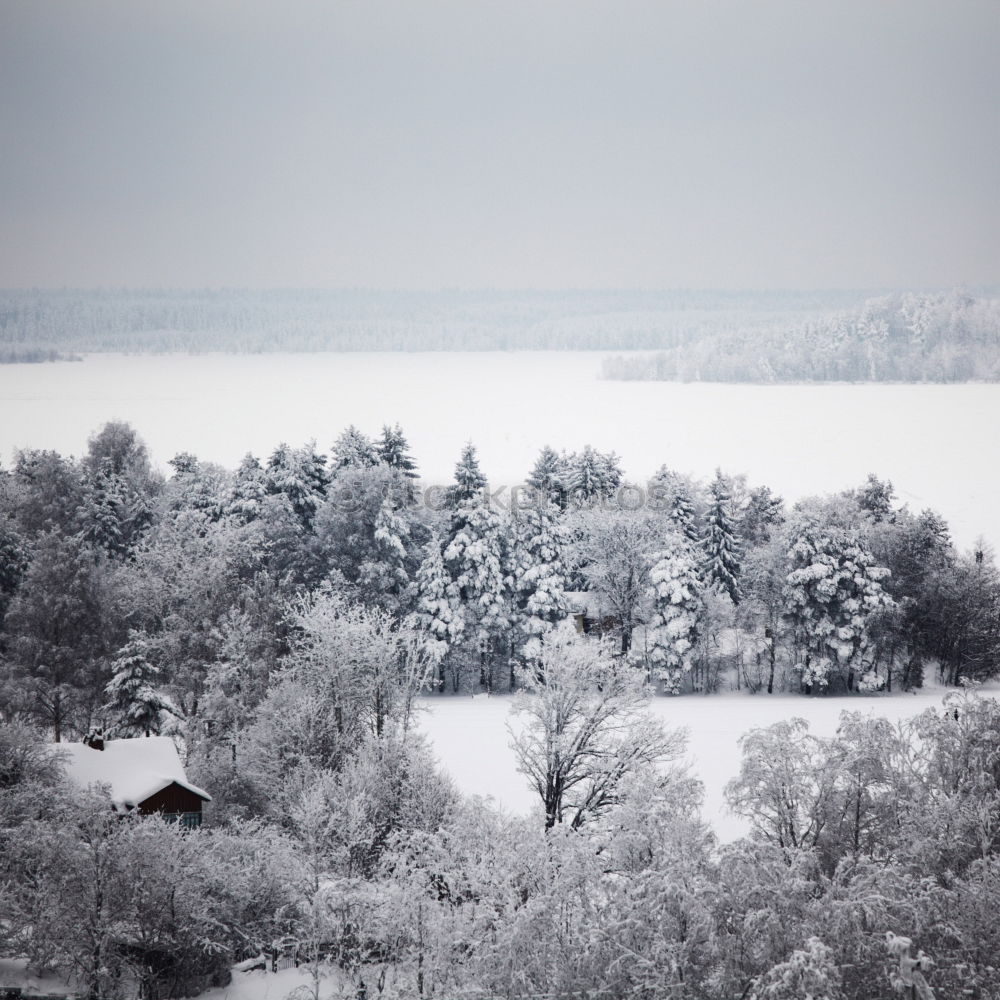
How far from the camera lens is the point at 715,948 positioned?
→ 1455cm

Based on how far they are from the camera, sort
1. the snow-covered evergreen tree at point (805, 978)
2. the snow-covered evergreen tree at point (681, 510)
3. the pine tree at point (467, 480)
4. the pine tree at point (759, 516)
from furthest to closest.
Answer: the pine tree at point (759, 516) < the snow-covered evergreen tree at point (681, 510) < the pine tree at point (467, 480) < the snow-covered evergreen tree at point (805, 978)

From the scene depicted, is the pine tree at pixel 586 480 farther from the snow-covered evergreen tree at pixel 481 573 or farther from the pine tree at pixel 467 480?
the snow-covered evergreen tree at pixel 481 573

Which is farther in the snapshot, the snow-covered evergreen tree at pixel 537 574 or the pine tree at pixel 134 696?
the snow-covered evergreen tree at pixel 537 574

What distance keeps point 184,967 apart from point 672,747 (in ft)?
40.6

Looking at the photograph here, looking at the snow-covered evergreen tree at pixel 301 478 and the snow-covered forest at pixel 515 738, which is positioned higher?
the snow-covered evergreen tree at pixel 301 478

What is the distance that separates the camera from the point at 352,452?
203 ft

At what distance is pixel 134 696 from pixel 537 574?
74.4ft

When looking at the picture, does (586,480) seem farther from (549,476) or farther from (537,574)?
(537,574)

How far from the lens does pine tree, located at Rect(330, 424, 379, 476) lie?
59094 millimetres

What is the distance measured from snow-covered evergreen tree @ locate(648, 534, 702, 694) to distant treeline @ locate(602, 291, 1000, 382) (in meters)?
61.8

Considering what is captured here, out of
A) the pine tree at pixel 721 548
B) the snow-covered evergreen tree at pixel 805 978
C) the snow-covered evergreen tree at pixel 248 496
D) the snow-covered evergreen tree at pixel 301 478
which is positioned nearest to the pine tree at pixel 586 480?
the pine tree at pixel 721 548

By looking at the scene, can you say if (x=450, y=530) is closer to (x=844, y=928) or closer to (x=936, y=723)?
(x=936, y=723)

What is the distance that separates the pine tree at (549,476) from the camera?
66.8 metres

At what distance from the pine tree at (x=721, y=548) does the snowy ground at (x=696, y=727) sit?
7.21 metres
